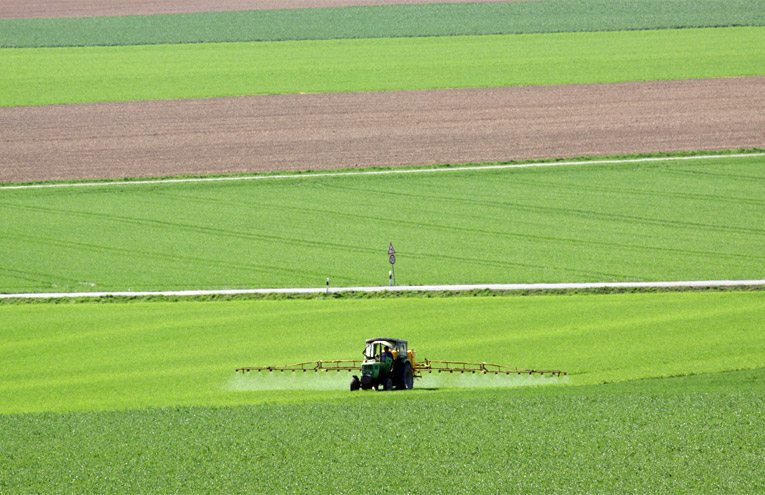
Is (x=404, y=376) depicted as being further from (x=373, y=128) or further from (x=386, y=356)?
(x=373, y=128)

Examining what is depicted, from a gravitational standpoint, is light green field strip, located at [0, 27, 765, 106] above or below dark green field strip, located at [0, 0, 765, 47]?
below

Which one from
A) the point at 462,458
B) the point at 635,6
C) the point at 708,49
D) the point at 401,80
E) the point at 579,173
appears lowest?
the point at 462,458

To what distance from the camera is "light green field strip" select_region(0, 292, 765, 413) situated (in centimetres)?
2742

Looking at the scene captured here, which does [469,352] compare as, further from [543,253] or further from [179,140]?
[179,140]

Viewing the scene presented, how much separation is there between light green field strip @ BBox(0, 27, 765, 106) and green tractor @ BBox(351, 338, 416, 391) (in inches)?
1495

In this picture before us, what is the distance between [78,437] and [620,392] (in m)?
13.1

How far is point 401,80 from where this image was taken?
2515 inches

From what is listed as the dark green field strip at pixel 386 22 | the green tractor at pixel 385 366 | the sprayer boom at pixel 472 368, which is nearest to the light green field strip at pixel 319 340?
the sprayer boom at pixel 472 368

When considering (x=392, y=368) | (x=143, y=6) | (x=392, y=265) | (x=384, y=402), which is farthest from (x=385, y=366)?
(x=143, y=6)

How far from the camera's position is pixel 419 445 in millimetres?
21797

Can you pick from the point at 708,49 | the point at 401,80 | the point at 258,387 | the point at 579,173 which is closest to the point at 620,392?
the point at 258,387

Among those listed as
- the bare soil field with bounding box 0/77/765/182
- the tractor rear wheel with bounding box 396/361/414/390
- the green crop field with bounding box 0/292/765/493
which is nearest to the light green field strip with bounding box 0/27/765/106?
the bare soil field with bounding box 0/77/765/182

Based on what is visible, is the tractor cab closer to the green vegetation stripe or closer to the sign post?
the sign post

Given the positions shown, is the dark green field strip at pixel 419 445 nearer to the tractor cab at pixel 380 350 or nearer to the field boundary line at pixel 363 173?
the tractor cab at pixel 380 350
